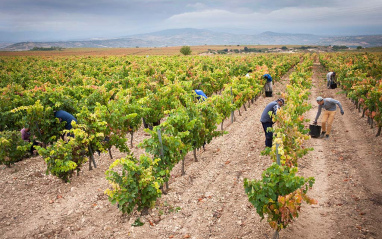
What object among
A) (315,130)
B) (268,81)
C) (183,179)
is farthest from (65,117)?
(268,81)

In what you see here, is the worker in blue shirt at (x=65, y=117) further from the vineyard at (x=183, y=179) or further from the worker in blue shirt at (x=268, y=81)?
the worker in blue shirt at (x=268, y=81)

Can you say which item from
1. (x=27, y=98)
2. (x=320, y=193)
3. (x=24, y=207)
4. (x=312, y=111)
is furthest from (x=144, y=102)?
(x=312, y=111)

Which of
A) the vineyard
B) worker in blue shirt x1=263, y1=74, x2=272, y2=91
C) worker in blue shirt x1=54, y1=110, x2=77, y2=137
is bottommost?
the vineyard

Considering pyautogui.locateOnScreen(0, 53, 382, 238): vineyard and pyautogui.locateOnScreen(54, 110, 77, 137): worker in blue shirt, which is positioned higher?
pyautogui.locateOnScreen(54, 110, 77, 137): worker in blue shirt

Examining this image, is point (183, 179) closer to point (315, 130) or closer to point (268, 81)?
point (315, 130)

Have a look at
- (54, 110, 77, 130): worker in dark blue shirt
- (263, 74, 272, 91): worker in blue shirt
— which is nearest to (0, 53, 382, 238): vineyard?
(54, 110, 77, 130): worker in dark blue shirt

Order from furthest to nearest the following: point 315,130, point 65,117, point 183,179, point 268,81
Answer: point 268,81 → point 315,130 → point 65,117 → point 183,179

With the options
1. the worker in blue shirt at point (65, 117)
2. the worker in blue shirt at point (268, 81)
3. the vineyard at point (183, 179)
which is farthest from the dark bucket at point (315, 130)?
the worker in blue shirt at point (65, 117)

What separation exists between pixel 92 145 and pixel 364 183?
8.17 meters

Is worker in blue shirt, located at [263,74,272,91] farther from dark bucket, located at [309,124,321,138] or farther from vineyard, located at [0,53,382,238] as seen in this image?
dark bucket, located at [309,124,321,138]

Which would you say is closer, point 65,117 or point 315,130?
point 65,117

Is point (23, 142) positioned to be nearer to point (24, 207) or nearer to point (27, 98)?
point (27, 98)

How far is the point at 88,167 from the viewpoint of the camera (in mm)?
8383

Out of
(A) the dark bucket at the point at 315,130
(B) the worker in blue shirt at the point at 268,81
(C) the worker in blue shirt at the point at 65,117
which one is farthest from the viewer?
(B) the worker in blue shirt at the point at 268,81
